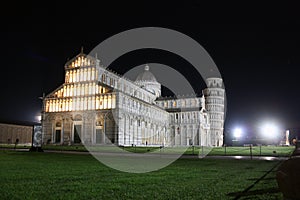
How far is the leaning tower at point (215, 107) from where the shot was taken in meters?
115

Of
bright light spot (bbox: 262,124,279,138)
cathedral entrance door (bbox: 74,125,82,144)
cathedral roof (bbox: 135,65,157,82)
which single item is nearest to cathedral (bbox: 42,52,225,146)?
cathedral entrance door (bbox: 74,125,82,144)

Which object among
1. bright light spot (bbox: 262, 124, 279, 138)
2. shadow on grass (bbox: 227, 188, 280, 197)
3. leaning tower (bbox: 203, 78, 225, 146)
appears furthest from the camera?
leaning tower (bbox: 203, 78, 225, 146)

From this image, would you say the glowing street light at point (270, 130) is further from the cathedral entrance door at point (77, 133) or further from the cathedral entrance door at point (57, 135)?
the cathedral entrance door at point (57, 135)

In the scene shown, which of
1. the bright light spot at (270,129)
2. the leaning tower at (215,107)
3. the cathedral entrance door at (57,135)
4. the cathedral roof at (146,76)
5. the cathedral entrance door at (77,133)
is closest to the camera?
the cathedral entrance door at (77,133)

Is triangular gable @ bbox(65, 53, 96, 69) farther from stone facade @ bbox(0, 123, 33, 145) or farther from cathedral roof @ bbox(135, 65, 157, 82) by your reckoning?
cathedral roof @ bbox(135, 65, 157, 82)

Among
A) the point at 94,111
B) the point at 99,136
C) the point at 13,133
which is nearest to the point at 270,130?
the point at 99,136

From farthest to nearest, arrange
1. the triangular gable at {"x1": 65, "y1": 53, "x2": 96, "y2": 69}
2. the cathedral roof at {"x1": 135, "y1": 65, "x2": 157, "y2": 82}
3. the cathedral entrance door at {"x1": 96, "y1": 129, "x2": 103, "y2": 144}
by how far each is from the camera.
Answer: the cathedral roof at {"x1": 135, "y1": 65, "x2": 157, "y2": 82} < the triangular gable at {"x1": 65, "y1": 53, "x2": 96, "y2": 69} < the cathedral entrance door at {"x1": 96, "y1": 129, "x2": 103, "y2": 144}

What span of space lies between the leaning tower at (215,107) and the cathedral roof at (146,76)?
2329 cm

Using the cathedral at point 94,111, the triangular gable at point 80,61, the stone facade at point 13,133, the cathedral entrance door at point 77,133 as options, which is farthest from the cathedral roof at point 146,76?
the cathedral entrance door at point 77,133

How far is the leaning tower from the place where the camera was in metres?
115

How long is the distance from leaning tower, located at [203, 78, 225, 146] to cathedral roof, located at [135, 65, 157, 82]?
76.4 feet

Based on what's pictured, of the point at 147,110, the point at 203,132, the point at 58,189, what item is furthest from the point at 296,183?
the point at 203,132

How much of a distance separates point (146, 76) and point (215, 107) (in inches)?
1255

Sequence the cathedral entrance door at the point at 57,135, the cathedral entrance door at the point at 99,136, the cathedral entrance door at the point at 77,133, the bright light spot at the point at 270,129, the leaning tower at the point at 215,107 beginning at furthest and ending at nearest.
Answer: the leaning tower at the point at 215,107
the bright light spot at the point at 270,129
the cathedral entrance door at the point at 57,135
the cathedral entrance door at the point at 77,133
the cathedral entrance door at the point at 99,136
